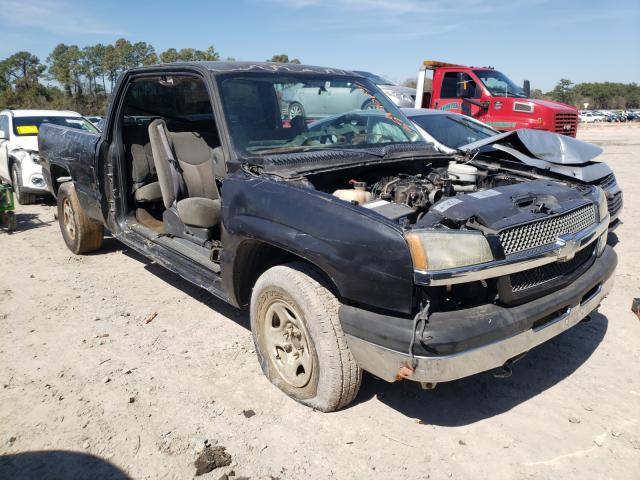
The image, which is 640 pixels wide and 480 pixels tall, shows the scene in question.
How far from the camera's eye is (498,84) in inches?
441

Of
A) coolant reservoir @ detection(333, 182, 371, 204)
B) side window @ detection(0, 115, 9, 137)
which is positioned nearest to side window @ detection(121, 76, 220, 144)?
coolant reservoir @ detection(333, 182, 371, 204)

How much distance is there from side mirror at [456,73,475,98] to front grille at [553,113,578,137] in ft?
6.11

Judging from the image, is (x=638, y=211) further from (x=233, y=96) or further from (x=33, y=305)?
(x=33, y=305)

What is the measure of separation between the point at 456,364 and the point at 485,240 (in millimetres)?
606

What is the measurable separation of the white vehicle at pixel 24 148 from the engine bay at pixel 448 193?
6515 mm

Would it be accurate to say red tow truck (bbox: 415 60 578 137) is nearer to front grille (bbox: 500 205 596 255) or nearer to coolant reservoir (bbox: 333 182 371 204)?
front grille (bbox: 500 205 596 255)

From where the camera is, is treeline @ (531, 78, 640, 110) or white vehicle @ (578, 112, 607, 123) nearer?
white vehicle @ (578, 112, 607, 123)

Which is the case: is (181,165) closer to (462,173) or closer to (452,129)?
(462,173)

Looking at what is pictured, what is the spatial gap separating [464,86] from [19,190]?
29.0ft

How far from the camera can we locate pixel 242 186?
3.16m

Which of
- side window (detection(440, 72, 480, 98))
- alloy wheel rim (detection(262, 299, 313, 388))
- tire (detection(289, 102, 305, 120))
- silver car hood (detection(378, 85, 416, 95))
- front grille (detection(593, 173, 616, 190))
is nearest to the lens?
alloy wheel rim (detection(262, 299, 313, 388))

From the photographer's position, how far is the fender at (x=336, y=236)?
2.40m

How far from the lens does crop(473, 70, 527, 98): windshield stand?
11062 mm

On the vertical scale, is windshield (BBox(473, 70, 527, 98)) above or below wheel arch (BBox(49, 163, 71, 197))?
above
